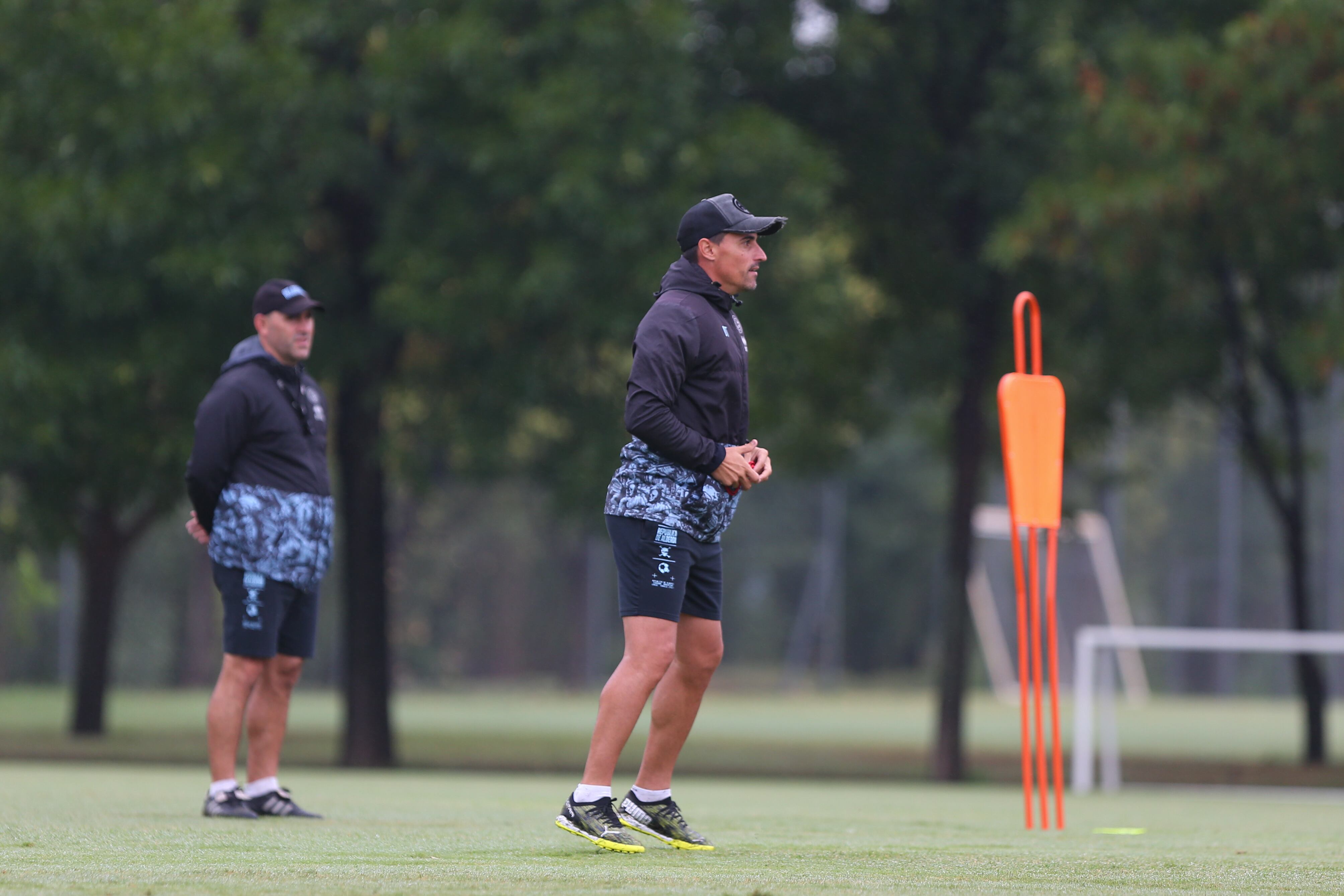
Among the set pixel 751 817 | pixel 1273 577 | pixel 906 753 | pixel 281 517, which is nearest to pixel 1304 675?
pixel 906 753

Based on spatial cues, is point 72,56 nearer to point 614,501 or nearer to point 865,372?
point 865,372

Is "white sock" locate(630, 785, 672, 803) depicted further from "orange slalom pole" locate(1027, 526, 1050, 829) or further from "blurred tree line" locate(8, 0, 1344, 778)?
"blurred tree line" locate(8, 0, 1344, 778)

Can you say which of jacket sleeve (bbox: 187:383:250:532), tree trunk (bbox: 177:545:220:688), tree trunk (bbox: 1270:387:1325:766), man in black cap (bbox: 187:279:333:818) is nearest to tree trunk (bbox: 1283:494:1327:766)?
tree trunk (bbox: 1270:387:1325:766)

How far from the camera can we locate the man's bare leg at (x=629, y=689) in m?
5.70

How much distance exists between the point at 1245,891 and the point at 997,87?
1136 cm

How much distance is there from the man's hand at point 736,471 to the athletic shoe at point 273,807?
263cm

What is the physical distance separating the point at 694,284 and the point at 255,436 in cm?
233

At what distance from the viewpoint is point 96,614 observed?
68.9 ft

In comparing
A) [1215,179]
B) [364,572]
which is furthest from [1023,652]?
[364,572]

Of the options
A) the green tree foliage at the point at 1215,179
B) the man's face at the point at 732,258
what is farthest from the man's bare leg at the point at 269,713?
the green tree foliage at the point at 1215,179

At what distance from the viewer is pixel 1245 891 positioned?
16.2 feet

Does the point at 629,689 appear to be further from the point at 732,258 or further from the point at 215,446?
the point at 215,446

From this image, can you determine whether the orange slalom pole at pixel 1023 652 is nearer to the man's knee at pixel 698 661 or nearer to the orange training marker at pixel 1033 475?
the orange training marker at pixel 1033 475

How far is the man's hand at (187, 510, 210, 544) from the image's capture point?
24.8ft
